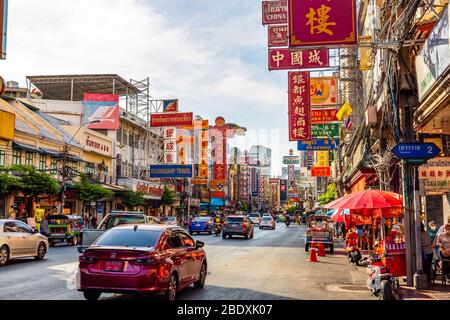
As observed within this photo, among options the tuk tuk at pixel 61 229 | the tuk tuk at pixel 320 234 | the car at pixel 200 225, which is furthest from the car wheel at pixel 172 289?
the car at pixel 200 225

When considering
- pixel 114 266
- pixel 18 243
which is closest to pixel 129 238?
pixel 114 266

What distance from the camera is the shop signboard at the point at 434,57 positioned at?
33.6 ft

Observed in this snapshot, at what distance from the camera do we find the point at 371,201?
1539cm

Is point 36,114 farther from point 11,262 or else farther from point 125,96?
point 11,262

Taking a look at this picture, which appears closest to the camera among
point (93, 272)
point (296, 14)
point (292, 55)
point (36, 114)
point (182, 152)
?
point (93, 272)

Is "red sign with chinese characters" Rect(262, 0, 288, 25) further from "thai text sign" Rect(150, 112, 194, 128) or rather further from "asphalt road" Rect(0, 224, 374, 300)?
"thai text sign" Rect(150, 112, 194, 128)

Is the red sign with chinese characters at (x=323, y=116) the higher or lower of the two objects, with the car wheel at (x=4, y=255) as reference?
higher

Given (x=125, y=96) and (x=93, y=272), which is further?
(x=125, y=96)

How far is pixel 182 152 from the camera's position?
75.7m

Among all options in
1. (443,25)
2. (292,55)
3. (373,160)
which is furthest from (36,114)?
(443,25)

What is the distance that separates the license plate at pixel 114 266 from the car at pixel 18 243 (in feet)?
31.3

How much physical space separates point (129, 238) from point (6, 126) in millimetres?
27689

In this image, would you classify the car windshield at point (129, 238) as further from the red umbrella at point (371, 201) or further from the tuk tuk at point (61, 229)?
the tuk tuk at point (61, 229)

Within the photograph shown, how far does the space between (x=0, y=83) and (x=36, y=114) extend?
79.0 ft
